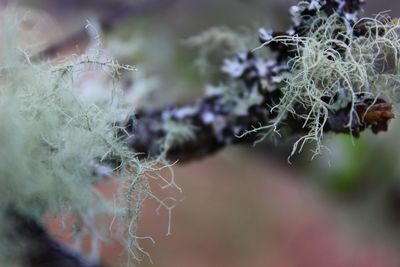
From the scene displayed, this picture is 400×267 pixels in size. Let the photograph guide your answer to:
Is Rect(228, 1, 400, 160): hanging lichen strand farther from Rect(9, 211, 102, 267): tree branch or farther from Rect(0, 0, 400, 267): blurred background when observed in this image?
Rect(0, 0, 400, 267): blurred background

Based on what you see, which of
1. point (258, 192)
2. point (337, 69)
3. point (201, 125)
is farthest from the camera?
point (258, 192)

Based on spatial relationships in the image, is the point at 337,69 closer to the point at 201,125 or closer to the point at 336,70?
the point at 336,70

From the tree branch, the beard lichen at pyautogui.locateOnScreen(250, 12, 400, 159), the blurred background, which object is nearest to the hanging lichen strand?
the beard lichen at pyautogui.locateOnScreen(250, 12, 400, 159)

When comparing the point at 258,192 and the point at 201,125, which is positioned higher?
the point at 258,192

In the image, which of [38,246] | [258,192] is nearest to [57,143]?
[38,246]

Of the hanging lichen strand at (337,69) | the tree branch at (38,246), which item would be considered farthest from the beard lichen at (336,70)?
the tree branch at (38,246)

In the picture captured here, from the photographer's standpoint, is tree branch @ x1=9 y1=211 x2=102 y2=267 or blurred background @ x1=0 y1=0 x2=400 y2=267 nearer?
tree branch @ x1=9 y1=211 x2=102 y2=267

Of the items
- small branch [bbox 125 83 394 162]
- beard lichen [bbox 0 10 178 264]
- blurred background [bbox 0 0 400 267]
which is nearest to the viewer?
beard lichen [bbox 0 10 178 264]
